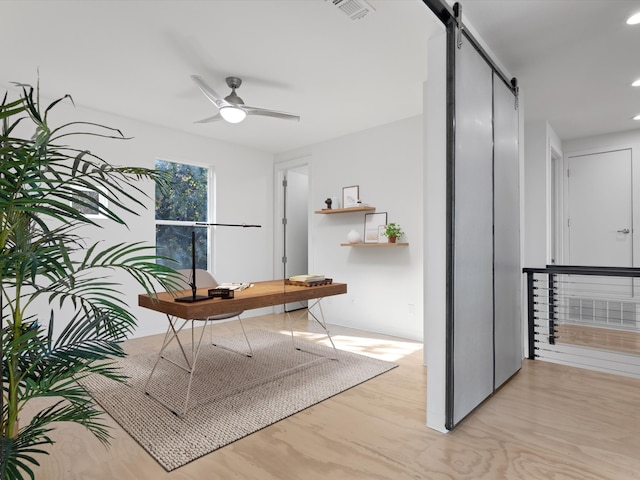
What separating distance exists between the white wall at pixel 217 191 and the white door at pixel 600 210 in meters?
4.29

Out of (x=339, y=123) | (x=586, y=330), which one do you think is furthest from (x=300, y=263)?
(x=586, y=330)

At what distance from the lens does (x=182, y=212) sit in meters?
4.89

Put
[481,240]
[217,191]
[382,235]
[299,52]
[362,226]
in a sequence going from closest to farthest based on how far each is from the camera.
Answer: [481,240], [299,52], [382,235], [362,226], [217,191]

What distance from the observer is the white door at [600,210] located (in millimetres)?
4688

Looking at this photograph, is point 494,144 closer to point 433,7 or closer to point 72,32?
point 433,7

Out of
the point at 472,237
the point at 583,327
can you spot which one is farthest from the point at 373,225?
the point at 583,327

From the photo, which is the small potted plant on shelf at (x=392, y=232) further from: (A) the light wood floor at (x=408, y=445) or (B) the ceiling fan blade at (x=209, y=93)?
(B) the ceiling fan blade at (x=209, y=93)

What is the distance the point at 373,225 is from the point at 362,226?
7.6 inches

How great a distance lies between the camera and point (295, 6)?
231 cm

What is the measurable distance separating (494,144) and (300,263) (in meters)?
4.04

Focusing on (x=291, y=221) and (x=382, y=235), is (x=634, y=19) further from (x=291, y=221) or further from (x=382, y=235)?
(x=291, y=221)

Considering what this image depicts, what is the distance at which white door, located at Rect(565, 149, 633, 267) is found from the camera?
4.69 meters

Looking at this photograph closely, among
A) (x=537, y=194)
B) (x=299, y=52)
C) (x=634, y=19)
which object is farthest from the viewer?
(x=537, y=194)

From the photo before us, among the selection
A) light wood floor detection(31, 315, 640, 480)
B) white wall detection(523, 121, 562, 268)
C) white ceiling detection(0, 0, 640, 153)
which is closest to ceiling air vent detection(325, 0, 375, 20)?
white ceiling detection(0, 0, 640, 153)
